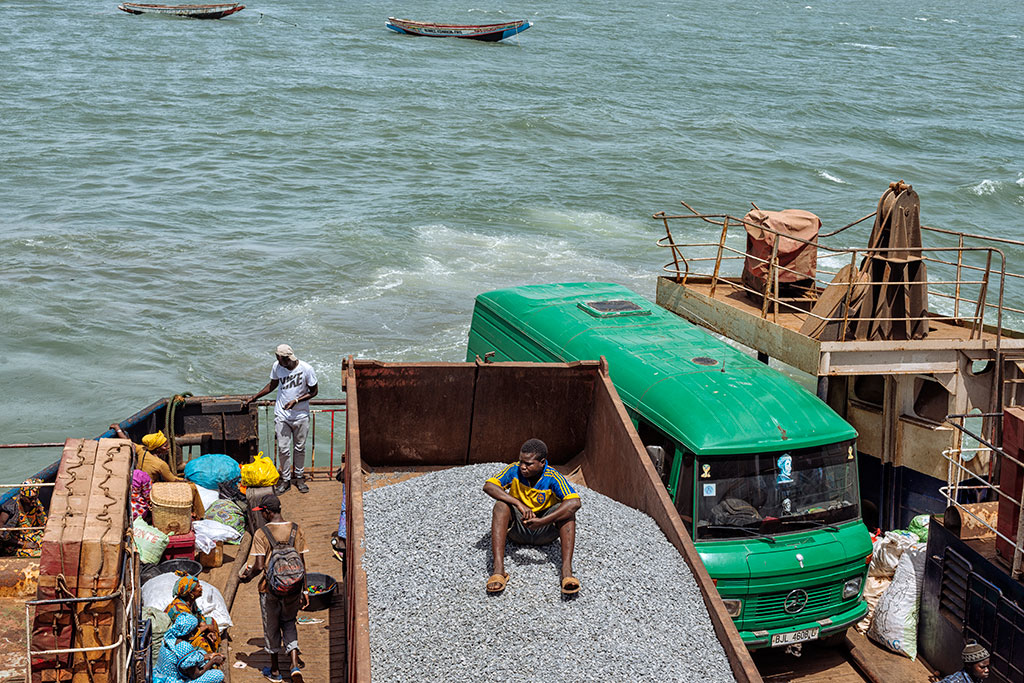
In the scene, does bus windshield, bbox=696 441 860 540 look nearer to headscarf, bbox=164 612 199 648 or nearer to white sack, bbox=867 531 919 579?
white sack, bbox=867 531 919 579

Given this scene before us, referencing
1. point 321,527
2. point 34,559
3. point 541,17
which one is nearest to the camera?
point 34,559

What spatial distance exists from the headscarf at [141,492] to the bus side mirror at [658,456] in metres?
4.42

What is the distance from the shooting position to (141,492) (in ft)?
32.2

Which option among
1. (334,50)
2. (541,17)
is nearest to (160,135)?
(334,50)

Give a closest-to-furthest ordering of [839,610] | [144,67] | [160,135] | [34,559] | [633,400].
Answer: [34,559], [839,610], [633,400], [160,135], [144,67]

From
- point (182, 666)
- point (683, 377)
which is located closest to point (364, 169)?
point (683, 377)

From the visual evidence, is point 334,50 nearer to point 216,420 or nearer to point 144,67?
point 144,67

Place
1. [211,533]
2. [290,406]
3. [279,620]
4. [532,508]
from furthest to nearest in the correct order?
[290,406] < [211,533] < [279,620] < [532,508]

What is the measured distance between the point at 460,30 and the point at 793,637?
5876 centimetres

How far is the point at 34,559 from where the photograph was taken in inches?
277

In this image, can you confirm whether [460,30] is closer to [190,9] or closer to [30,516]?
[190,9]

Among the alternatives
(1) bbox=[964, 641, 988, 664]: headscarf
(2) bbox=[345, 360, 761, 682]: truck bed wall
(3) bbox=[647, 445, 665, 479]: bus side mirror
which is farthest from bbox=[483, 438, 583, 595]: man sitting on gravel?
(1) bbox=[964, 641, 988, 664]: headscarf

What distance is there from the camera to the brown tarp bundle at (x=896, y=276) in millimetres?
10555

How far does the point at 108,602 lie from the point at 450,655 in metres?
1.84
